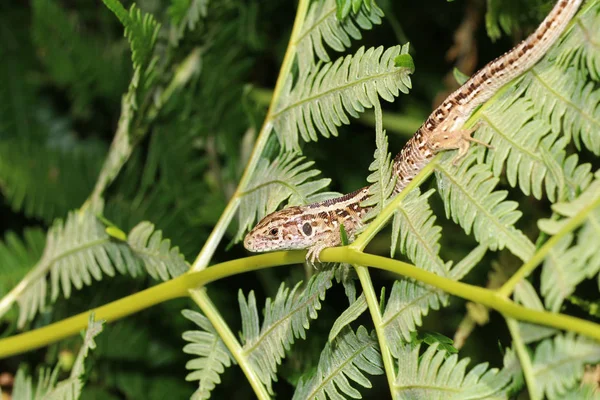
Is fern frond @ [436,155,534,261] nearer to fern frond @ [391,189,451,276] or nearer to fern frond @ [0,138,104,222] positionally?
fern frond @ [391,189,451,276]

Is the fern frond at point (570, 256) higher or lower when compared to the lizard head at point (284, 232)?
lower

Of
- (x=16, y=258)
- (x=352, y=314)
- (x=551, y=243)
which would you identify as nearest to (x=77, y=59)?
(x=16, y=258)

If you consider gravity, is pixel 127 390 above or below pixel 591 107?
above

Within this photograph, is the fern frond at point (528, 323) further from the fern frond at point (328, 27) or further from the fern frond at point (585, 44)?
the fern frond at point (328, 27)

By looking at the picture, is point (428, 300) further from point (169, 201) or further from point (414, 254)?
point (169, 201)

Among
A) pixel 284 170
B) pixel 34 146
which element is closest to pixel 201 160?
pixel 34 146

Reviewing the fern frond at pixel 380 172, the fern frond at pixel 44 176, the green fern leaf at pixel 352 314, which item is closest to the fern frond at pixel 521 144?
the fern frond at pixel 380 172
